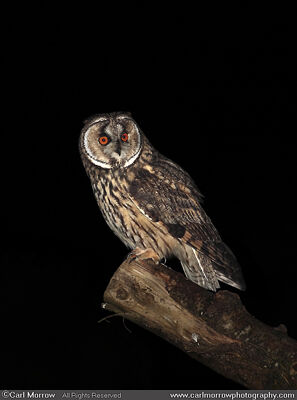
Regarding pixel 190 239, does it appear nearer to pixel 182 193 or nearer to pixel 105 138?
pixel 182 193

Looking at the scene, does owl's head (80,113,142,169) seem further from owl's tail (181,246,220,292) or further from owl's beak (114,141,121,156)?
owl's tail (181,246,220,292)

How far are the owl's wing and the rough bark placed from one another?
228 mm

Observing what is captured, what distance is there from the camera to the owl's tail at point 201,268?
6.27 feet

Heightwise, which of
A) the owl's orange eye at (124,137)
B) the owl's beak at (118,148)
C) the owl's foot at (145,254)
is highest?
the owl's orange eye at (124,137)

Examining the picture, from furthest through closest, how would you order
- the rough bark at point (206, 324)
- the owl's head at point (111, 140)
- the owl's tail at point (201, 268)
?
the owl's tail at point (201, 268)
the owl's head at point (111, 140)
the rough bark at point (206, 324)

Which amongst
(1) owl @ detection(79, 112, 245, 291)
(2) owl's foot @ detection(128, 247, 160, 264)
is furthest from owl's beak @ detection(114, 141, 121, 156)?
(2) owl's foot @ detection(128, 247, 160, 264)

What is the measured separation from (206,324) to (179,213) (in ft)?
1.68

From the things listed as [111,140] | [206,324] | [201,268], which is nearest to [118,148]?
[111,140]

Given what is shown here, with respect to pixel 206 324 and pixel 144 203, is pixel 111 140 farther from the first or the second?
pixel 206 324

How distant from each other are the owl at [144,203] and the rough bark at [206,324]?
Result: 0.21 m

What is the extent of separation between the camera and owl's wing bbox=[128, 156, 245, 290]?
5.96 ft

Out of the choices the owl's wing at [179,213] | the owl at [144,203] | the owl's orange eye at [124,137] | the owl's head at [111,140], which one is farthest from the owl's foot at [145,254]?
the owl's orange eye at [124,137]

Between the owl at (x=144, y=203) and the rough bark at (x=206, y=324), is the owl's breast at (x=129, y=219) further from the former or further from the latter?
the rough bark at (x=206, y=324)
